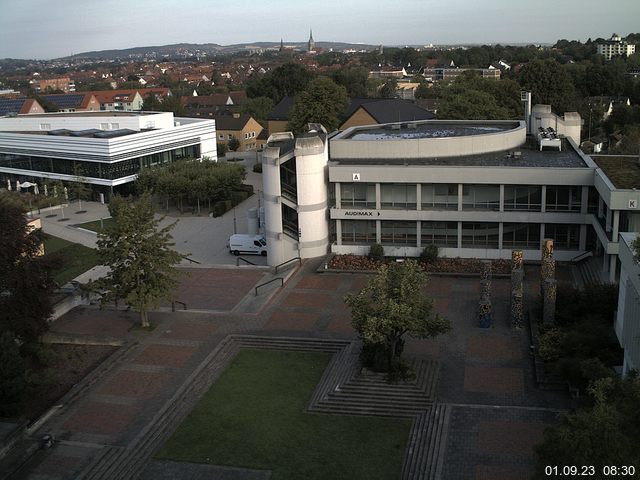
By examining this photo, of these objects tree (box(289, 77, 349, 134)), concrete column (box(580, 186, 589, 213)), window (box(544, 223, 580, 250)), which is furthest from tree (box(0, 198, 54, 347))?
tree (box(289, 77, 349, 134))

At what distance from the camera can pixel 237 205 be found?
182 ft

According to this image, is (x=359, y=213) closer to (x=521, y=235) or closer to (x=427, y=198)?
(x=427, y=198)

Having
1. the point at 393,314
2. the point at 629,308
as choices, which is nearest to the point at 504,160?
the point at 393,314

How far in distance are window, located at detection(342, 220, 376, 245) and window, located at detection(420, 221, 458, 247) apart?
2.68 metres

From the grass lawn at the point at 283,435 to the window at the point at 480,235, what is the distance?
14663mm

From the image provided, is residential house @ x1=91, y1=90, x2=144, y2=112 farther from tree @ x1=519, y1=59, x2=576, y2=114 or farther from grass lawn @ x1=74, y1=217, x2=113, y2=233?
grass lawn @ x1=74, y1=217, x2=113, y2=233

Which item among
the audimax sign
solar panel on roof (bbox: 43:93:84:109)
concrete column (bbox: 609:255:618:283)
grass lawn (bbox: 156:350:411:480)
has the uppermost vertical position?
solar panel on roof (bbox: 43:93:84:109)

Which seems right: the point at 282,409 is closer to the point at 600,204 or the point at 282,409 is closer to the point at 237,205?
the point at 600,204

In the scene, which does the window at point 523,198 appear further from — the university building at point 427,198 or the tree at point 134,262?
the tree at point 134,262

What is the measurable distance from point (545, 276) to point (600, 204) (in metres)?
7.32

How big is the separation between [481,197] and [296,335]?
1344 cm

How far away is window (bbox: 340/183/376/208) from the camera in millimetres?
37125

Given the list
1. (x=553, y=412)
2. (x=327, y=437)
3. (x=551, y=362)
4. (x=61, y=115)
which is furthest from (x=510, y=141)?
(x=61, y=115)

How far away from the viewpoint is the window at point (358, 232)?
123ft
